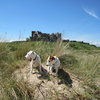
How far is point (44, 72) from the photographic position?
4840 mm

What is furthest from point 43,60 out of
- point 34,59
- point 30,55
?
point 30,55

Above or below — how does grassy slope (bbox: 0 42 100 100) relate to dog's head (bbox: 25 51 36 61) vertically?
below

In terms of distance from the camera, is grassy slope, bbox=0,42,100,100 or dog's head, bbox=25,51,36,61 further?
dog's head, bbox=25,51,36,61

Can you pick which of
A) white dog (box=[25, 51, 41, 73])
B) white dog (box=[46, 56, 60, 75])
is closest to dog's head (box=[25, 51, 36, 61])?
white dog (box=[25, 51, 41, 73])

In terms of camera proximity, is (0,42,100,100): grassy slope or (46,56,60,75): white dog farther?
(46,56,60,75): white dog

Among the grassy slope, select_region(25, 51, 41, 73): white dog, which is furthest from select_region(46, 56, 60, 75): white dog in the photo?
the grassy slope

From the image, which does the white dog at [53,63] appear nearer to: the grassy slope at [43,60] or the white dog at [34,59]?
the white dog at [34,59]

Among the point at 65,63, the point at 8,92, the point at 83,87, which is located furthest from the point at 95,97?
the point at 65,63

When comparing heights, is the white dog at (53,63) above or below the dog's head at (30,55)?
Result: below

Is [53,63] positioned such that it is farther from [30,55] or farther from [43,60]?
[43,60]

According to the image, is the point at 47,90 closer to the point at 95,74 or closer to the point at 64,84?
the point at 64,84

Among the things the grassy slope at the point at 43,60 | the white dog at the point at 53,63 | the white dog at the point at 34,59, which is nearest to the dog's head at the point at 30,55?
the white dog at the point at 34,59

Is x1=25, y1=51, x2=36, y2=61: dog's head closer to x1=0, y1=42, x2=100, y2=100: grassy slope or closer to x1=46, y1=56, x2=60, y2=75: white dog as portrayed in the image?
x1=46, y1=56, x2=60, y2=75: white dog

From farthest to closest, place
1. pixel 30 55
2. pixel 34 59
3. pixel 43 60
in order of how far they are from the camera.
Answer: pixel 43 60 → pixel 34 59 → pixel 30 55
